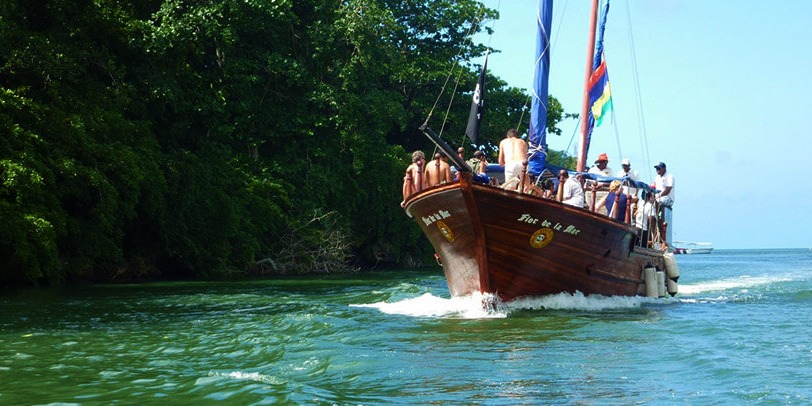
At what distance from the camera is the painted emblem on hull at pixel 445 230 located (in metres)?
15.3

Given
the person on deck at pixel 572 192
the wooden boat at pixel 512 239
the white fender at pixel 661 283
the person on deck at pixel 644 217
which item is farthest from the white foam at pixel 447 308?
the white fender at pixel 661 283

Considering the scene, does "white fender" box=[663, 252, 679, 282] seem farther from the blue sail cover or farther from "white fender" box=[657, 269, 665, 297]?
the blue sail cover

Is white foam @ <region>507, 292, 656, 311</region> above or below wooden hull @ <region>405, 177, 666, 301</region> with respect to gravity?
below

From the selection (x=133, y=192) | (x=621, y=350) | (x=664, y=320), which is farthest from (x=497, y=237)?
(x=133, y=192)

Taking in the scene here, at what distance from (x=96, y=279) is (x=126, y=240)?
4.24 feet

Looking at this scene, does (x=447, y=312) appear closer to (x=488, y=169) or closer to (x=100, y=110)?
(x=488, y=169)

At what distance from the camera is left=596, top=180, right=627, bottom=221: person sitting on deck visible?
1641cm

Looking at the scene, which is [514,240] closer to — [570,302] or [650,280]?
[570,302]

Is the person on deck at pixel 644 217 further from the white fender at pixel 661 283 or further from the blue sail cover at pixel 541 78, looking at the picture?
the blue sail cover at pixel 541 78

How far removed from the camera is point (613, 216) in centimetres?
1638

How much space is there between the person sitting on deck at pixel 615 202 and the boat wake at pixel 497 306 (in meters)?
1.46

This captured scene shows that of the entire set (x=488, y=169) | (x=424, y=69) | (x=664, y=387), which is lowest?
(x=664, y=387)

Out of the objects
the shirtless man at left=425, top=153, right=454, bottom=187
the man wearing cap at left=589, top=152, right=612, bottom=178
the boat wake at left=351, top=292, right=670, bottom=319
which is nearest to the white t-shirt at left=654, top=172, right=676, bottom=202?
the man wearing cap at left=589, top=152, right=612, bottom=178

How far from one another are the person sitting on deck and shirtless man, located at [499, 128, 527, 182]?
1.75 metres
